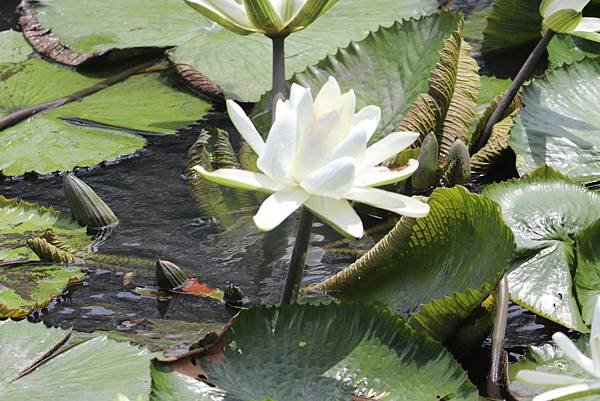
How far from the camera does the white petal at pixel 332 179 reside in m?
1.21

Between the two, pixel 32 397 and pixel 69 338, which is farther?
pixel 69 338

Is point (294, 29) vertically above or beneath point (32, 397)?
above

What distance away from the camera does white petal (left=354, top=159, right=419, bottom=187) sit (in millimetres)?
1296

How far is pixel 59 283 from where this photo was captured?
1.93 m

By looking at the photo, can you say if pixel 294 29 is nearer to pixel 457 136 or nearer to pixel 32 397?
pixel 457 136

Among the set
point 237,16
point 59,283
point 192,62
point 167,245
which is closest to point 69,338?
point 59,283

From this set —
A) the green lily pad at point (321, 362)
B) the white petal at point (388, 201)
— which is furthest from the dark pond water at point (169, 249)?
the white petal at point (388, 201)

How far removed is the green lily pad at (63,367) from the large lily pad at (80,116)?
106cm

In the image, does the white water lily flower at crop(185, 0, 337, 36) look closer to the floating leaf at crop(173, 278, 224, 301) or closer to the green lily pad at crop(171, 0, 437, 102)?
the floating leaf at crop(173, 278, 224, 301)

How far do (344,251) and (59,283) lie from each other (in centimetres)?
63

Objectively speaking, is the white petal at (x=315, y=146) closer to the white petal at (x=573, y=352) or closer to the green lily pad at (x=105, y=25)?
the white petal at (x=573, y=352)

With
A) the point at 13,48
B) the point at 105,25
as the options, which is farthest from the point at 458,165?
the point at 13,48

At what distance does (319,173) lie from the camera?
1.22 meters

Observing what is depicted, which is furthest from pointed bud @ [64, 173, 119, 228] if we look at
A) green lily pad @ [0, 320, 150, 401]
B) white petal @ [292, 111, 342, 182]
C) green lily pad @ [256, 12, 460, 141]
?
white petal @ [292, 111, 342, 182]
